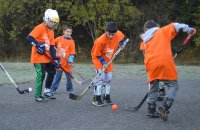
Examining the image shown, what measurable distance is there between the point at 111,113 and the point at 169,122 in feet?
4.03

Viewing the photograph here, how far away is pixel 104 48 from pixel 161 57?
6.46ft

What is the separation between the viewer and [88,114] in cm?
738

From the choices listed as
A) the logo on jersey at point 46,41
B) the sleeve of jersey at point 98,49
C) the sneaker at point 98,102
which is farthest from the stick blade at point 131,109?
the logo on jersey at point 46,41

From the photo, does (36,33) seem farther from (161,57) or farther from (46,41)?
(161,57)

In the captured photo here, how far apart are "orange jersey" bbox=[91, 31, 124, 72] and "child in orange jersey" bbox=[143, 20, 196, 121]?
1.51 m

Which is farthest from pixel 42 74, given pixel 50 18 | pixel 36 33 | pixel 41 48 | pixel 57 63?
pixel 50 18

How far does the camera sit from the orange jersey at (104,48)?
8359 mm

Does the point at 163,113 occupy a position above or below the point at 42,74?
below

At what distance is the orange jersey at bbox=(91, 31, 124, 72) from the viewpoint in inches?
329

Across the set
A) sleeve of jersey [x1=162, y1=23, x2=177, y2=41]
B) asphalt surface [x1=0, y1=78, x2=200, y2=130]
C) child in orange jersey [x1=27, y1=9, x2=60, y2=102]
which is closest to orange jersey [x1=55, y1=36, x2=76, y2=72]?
→ asphalt surface [x1=0, y1=78, x2=200, y2=130]

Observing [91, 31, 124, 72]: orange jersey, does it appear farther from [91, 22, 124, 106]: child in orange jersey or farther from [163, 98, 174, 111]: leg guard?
[163, 98, 174, 111]: leg guard

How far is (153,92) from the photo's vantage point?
705 cm

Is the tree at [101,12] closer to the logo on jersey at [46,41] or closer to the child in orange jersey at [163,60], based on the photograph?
the logo on jersey at [46,41]

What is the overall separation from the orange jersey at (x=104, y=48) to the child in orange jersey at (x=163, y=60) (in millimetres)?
1511
